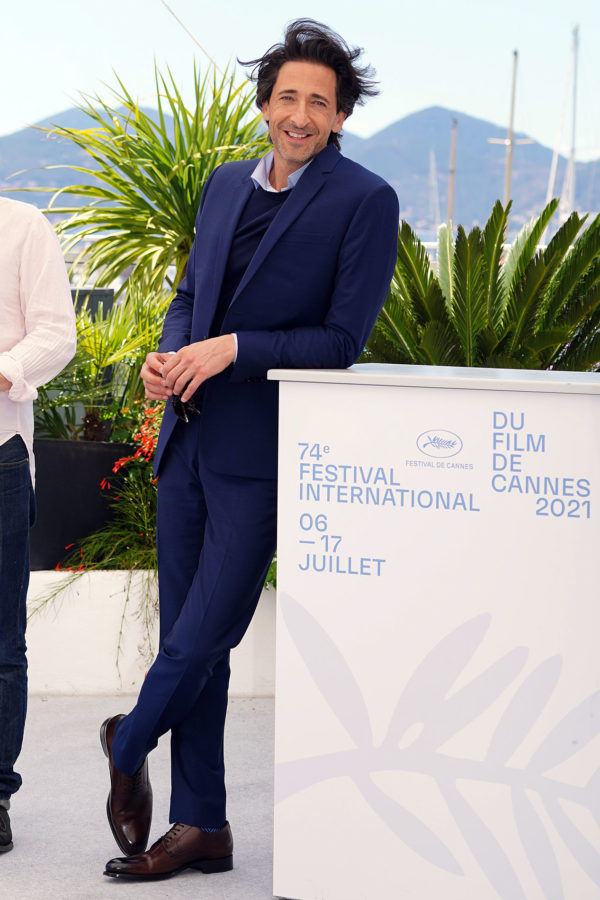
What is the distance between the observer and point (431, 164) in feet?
467

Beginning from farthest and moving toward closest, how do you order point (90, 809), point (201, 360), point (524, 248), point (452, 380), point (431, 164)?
1. point (431, 164)
2. point (524, 248)
3. point (90, 809)
4. point (201, 360)
5. point (452, 380)

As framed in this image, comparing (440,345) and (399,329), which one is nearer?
(440,345)

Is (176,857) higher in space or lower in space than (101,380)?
lower

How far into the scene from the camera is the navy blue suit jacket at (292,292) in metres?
2.15

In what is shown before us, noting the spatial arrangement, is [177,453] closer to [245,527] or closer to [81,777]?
[245,527]

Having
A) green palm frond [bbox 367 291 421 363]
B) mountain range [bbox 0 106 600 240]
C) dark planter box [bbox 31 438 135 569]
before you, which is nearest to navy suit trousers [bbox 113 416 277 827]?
dark planter box [bbox 31 438 135 569]

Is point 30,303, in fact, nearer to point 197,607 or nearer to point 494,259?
point 197,607

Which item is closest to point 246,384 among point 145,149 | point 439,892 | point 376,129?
point 439,892

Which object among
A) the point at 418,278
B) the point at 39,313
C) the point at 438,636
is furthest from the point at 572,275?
the point at 438,636

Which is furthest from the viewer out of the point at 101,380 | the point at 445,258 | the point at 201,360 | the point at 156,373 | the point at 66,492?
the point at 445,258

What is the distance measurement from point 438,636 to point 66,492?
2269mm

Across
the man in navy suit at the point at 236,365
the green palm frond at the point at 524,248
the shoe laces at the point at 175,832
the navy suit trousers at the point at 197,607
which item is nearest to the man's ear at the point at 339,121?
the man in navy suit at the point at 236,365

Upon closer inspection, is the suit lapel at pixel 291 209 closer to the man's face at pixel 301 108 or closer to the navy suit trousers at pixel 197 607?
the man's face at pixel 301 108

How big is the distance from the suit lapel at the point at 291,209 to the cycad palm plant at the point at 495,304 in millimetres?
2351
